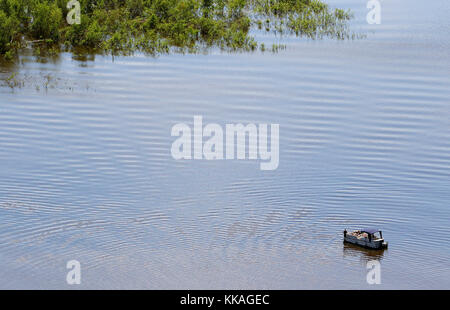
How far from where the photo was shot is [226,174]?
2919 centimetres

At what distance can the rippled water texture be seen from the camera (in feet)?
78.3

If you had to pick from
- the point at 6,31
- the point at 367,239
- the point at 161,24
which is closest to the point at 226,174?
the point at 367,239

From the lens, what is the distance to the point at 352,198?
91.2ft

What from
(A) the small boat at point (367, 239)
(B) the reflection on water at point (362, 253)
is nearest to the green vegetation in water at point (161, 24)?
(A) the small boat at point (367, 239)

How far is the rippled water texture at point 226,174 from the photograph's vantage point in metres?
23.9

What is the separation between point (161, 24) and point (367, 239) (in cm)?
2378

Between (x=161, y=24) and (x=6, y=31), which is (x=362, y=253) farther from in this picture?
Result: (x=161, y=24)

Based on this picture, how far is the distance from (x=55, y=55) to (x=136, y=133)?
12528mm

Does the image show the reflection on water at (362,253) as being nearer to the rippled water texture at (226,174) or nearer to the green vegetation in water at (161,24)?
the rippled water texture at (226,174)

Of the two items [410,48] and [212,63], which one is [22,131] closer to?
[212,63]

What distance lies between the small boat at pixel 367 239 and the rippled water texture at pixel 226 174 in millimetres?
225

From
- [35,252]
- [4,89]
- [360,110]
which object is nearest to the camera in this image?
[35,252]
